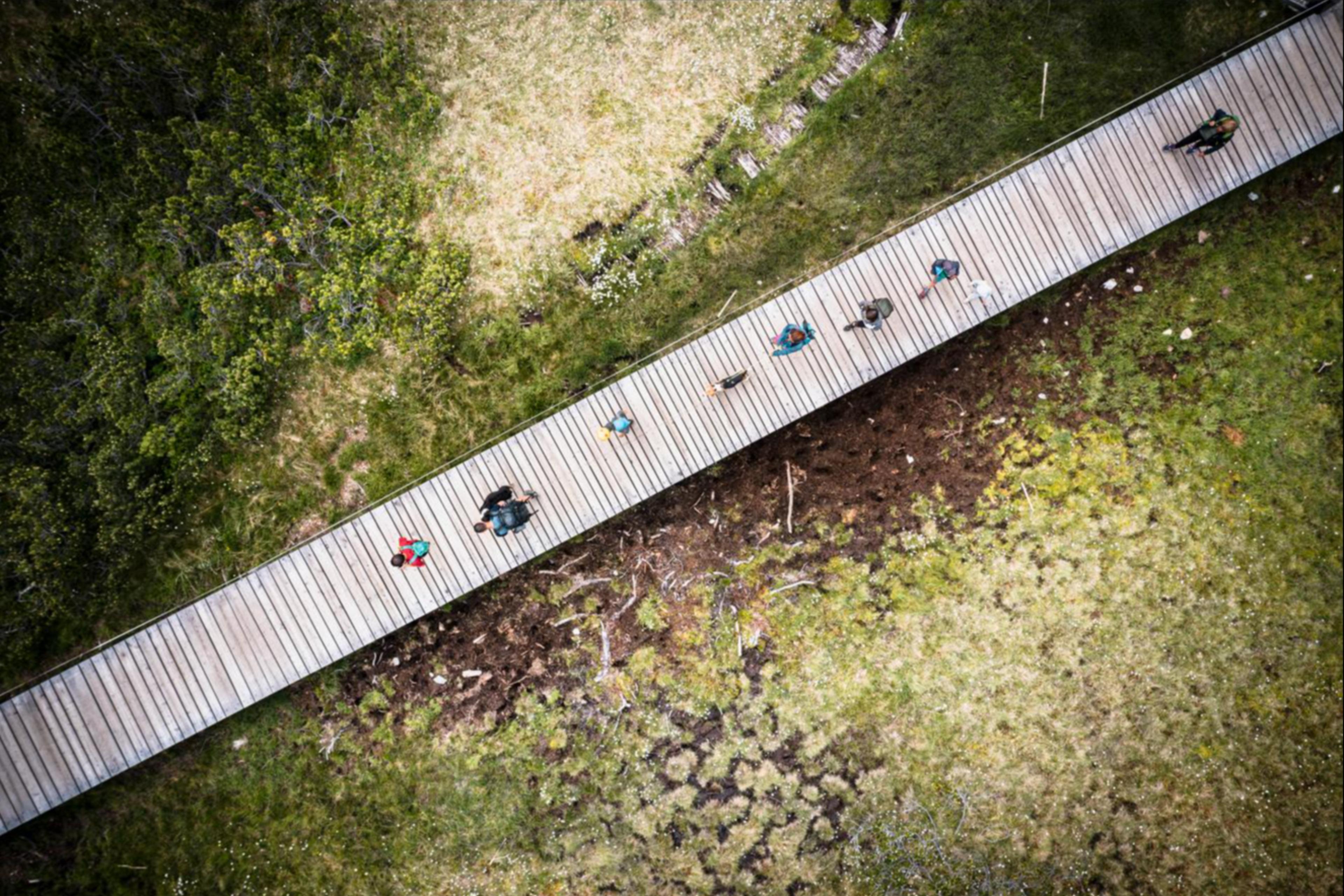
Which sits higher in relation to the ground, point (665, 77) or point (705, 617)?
point (665, 77)

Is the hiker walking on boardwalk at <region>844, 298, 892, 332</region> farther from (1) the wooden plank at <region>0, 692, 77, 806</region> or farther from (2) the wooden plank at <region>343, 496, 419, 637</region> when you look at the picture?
(1) the wooden plank at <region>0, 692, 77, 806</region>

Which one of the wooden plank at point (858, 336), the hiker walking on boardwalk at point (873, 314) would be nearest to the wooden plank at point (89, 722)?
the wooden plank at point (858, 336)

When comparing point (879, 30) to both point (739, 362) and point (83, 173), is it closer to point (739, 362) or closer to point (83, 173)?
point (739, 362)

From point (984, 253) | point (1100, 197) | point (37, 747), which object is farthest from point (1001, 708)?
point (37, 747)

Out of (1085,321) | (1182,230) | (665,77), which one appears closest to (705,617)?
(1085,321)

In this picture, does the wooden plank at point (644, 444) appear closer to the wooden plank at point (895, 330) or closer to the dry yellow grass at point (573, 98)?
the dry yellow grass at point (573, 98)
